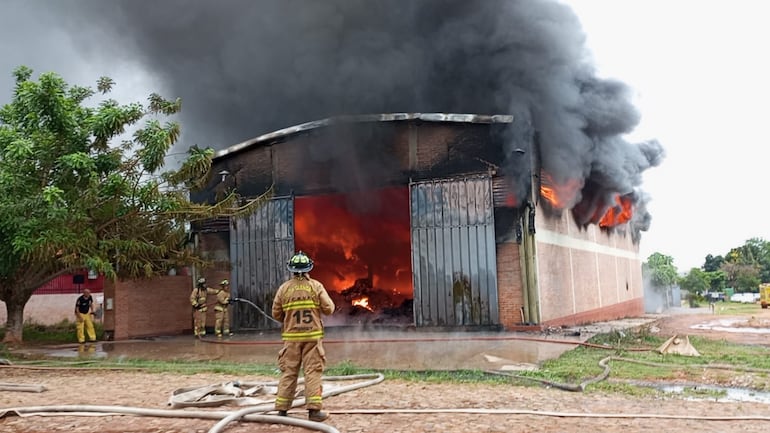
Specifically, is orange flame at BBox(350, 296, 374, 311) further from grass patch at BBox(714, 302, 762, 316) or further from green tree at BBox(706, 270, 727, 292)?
green tree at BBox(706, 270, 727, 292)

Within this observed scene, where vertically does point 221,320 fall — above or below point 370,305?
below

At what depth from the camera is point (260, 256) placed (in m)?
16.4

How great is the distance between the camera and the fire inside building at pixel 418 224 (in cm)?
1397

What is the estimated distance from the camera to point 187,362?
10484mm

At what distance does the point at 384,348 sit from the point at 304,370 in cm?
621

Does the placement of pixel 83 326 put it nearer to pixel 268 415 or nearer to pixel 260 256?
pixel 260 256

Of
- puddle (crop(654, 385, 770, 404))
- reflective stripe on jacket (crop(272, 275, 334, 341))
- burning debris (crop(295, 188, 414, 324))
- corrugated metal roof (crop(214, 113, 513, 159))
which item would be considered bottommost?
puddle (crop(654, 385, 770, 404))

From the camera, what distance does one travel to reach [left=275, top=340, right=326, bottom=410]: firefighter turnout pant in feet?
17.6

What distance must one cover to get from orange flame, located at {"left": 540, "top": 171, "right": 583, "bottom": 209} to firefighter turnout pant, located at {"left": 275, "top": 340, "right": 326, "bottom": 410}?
33.7 feet

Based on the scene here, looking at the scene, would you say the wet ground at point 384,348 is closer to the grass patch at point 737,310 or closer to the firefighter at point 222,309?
the firefighter at point 222,309

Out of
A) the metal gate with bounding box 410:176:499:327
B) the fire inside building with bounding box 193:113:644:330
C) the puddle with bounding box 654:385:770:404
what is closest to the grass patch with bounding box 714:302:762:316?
the fire inside building with bounding box 193:113:644:330

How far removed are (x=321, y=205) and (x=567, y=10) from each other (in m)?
9.23

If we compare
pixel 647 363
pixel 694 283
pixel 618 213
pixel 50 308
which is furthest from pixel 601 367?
pixel 694 283

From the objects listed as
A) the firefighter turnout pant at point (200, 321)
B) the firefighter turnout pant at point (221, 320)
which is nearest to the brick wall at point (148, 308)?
the firefighter turnout pant at point (221, 320)
